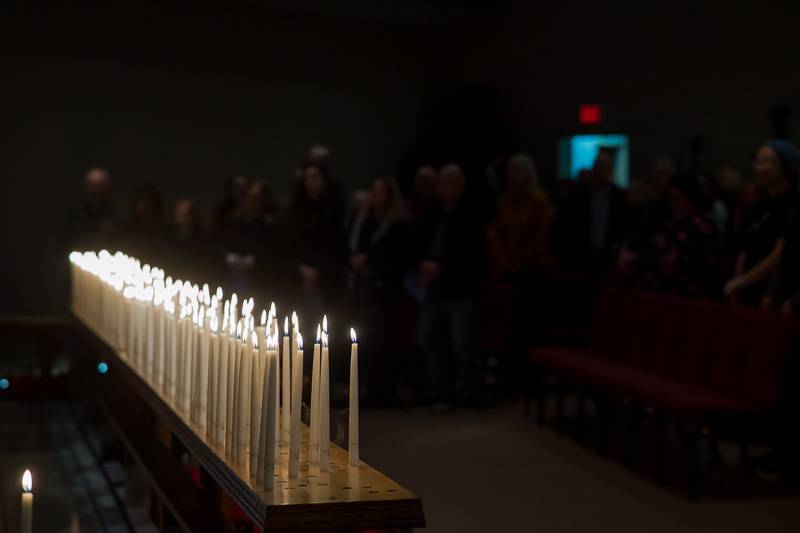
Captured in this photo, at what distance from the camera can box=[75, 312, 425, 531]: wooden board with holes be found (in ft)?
9.20

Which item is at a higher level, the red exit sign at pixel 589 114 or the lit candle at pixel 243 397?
the red exit sign at pixel 589 114

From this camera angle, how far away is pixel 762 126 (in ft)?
34.9

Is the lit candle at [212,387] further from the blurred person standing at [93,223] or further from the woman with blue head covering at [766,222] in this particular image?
the blurred person standing at [93,223]

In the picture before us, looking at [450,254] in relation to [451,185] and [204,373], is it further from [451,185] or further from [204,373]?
[204,373]

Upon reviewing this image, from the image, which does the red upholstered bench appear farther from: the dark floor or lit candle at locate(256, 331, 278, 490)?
lit candle at locate(256, 331, 278, 490)

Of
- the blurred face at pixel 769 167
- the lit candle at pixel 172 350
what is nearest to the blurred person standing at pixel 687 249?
the blurred face at pixel 769 167

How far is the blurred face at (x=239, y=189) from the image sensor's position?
10.1 meters

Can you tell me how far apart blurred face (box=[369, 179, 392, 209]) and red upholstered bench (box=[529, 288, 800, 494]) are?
1.61 metres

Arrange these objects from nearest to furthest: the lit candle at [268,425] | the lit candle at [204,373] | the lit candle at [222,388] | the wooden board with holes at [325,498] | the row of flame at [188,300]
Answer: the wooden board with holes at [325,498]
the lit candle at [268,425]
the row of flame at [188,300]
the lit candle at [222,388]
the lit candle at [204,373]

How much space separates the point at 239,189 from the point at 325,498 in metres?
7.59

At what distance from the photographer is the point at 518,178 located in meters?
9.46

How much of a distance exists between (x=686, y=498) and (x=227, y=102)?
934 cm

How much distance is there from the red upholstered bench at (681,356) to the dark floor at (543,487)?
444 millimetres

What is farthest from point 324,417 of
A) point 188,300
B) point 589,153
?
point 589,153
